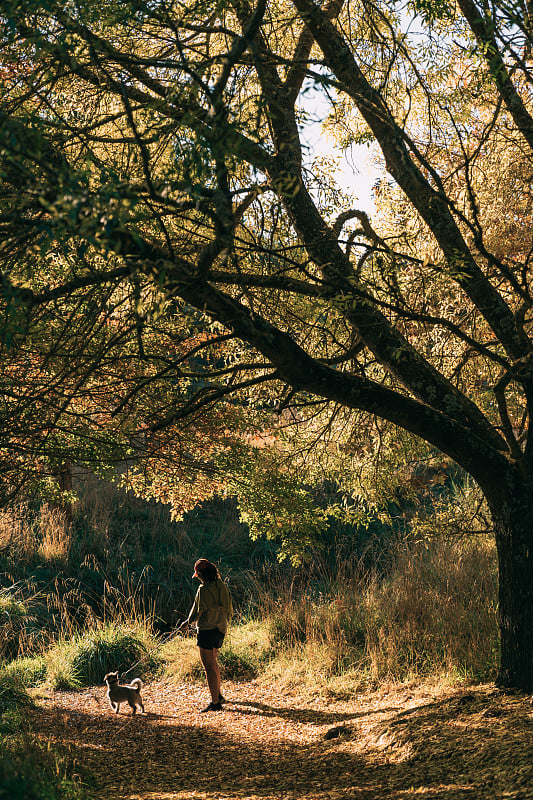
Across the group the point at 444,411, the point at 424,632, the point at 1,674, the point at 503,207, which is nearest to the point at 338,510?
the point at 424,632

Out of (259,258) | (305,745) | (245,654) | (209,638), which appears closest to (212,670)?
(209,638)

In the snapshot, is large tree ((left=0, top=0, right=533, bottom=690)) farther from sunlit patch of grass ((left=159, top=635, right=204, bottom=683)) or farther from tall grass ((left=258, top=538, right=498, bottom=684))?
sunlit patch of grass ((left=159, top=635, right=204, bottom=683))

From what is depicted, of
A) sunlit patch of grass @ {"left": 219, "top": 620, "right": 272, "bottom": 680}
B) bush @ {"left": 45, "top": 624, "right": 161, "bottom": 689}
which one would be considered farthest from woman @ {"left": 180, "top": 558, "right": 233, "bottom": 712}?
bush @ {"left": 45, "top": 624, "right": 161, "bottom": 689}

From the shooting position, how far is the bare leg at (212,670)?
7.98m

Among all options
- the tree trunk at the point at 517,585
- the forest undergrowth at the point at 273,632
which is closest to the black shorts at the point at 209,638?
the forest undergrowth at the point at 273,632

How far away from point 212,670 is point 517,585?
3.81 m

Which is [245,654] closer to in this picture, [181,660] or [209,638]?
[181,660]

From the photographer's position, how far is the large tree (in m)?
Answer: 3.98

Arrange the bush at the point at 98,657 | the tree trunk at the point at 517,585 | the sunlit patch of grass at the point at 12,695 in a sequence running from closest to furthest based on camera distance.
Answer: the tree trunk at the point at 517,585 → the sunlit patch of grass at the point at 12,695 → the bush at the point at 98,657

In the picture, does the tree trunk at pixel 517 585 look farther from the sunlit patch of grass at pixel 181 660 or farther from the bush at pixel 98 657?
the bush at pixel 98 657

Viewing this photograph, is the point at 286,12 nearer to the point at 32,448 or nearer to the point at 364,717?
the point at 32,448

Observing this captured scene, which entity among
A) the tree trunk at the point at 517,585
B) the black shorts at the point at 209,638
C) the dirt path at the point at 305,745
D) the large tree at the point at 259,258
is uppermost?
the large tree at the point at 259,258

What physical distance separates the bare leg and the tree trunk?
11.2 feet

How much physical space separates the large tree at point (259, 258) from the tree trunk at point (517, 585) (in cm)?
1
